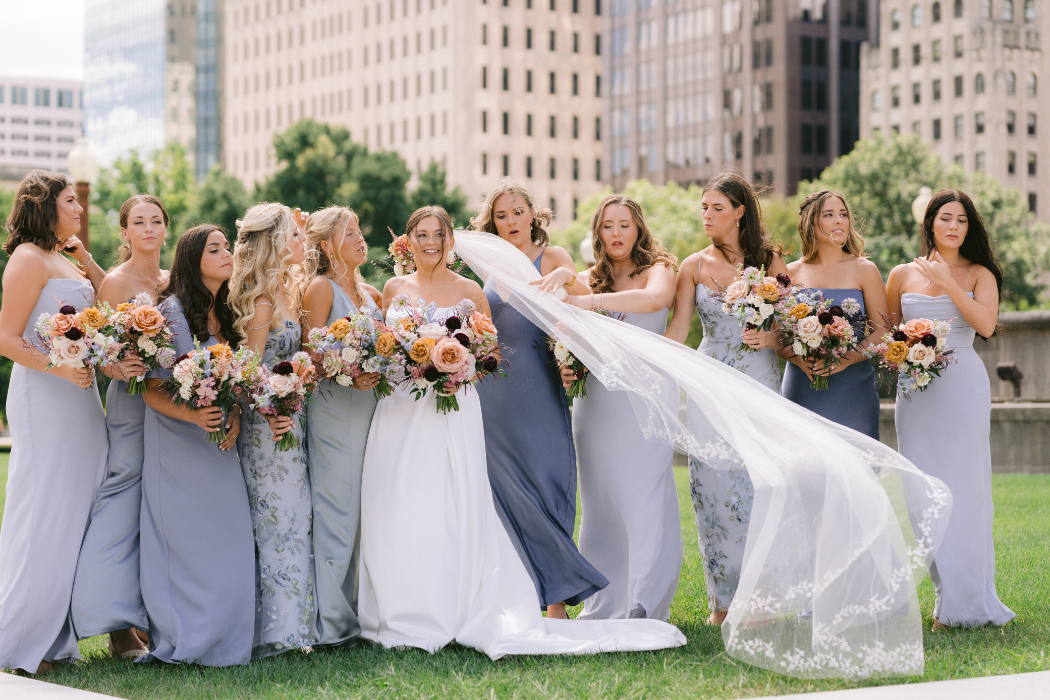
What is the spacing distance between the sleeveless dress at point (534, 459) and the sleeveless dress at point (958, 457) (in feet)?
7.95

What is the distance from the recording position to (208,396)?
7.37 m

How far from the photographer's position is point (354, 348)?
7.82 meters

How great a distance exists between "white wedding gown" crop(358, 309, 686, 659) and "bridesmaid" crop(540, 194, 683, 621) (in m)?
0.68

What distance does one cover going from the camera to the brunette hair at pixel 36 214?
7.94 metres

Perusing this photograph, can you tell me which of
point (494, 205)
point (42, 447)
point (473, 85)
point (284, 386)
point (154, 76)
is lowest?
point (42, 447)

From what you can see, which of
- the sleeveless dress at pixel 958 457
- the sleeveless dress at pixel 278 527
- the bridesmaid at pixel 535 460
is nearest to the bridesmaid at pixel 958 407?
the sleeveless dress at pixel 958 457

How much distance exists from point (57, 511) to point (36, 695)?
1402mm

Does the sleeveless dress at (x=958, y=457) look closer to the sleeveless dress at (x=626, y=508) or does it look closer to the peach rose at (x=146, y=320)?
the sleeveless dress at (x=626, y=508)

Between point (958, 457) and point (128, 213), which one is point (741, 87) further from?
point (128, 213)

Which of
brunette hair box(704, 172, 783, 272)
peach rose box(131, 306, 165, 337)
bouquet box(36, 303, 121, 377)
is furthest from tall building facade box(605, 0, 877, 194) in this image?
bouquet box(36, 303, 121, 377)

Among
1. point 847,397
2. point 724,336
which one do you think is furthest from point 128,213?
point 847,397

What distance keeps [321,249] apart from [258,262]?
84cm

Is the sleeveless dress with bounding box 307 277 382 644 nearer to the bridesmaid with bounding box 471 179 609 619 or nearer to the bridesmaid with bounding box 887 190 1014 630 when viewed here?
the bridesmaid with bounding box 471 179 609 619

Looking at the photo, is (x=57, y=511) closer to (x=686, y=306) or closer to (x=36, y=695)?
(x=36, y=695)
